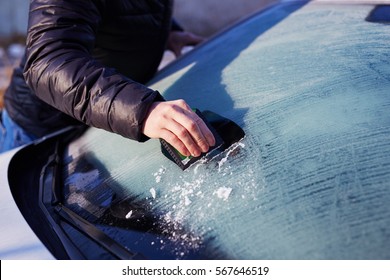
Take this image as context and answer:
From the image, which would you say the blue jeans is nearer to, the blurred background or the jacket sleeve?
the jacket sleeve

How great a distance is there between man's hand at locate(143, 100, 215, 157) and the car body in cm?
5

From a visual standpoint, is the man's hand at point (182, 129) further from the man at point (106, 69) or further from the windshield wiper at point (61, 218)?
the windshield wiper at point (61, 218)


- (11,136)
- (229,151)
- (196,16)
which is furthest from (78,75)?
(196,16)

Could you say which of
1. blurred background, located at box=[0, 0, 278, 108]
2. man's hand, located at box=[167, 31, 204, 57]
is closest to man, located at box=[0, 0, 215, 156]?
man's hand, located at box=[167, 31, 204, 57]

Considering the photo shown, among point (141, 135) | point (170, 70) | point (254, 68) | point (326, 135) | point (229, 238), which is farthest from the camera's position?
point (170, 70)

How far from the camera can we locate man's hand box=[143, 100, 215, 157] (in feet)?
3.73

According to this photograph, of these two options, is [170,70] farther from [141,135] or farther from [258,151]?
[258,151]

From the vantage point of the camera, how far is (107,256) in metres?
1.05

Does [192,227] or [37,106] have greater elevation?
[192,227]

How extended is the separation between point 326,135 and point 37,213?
0.75 m

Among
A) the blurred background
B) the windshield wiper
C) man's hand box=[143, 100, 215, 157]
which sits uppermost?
man's hand box=[143, 100, 215, 157]

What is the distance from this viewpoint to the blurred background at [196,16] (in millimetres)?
6984

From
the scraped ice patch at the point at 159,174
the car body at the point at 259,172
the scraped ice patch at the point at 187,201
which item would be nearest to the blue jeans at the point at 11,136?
the car body at the point at 259,172
